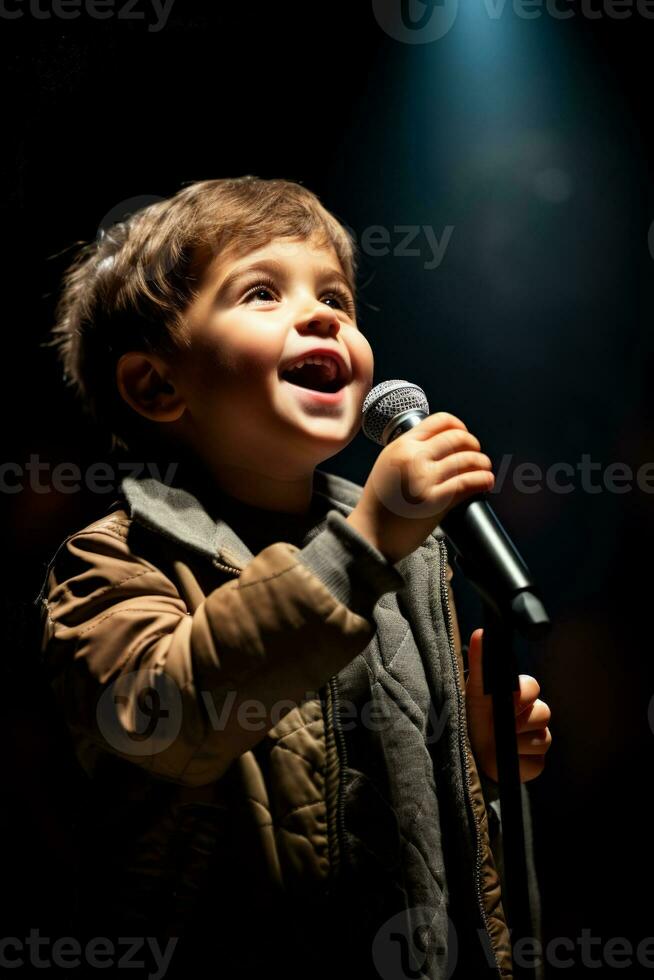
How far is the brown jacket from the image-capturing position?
0.71 meters

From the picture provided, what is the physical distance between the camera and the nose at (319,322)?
0.88m

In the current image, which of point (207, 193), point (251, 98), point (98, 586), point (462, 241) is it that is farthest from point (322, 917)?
point (251, 98)

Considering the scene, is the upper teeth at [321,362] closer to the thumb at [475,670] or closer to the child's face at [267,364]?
the child's face at [267,364]

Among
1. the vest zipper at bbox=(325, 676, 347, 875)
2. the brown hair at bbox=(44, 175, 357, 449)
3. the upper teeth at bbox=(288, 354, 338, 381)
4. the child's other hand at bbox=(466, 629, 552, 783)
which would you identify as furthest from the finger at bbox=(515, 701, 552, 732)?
the brown hair at bbox=(44, 175, 357, 449)

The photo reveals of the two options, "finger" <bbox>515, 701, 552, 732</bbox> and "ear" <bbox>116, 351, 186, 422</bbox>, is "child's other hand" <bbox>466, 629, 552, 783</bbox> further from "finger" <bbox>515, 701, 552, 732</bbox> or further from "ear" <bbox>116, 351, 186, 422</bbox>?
"ear" <bbox>116, 351, 186, 422</bbox>

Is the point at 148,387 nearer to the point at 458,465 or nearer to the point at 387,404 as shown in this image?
the point at 387,404

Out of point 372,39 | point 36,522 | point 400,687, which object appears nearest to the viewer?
point 400,687

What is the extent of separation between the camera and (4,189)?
120cm

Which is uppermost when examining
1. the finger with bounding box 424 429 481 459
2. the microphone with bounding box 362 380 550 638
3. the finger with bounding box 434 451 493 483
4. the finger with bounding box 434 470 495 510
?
the finger with bounding box 424 429 481 459

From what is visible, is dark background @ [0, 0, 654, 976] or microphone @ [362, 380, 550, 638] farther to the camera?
Answer: dark background @ [0, 0, 654, 976]

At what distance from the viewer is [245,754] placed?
81 cm

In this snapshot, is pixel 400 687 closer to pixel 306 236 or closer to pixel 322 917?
pixel 322 917

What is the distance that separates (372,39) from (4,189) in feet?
2.01

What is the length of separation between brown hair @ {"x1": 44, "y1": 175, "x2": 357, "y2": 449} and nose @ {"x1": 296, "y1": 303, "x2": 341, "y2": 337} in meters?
0.12
